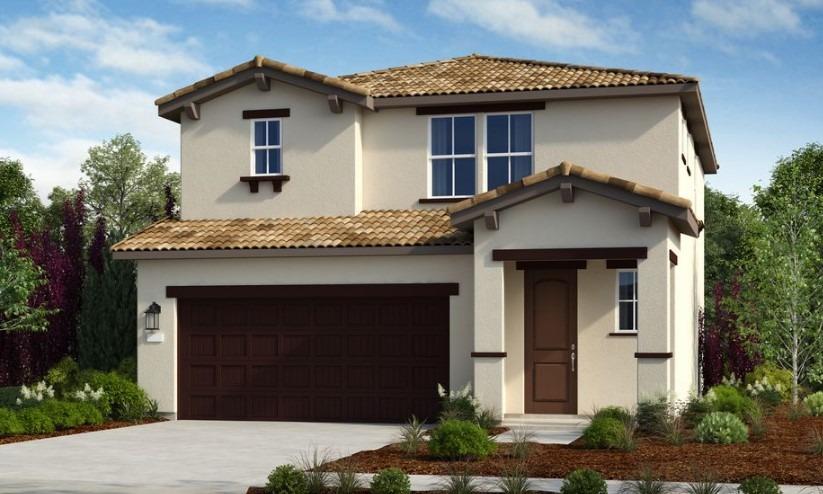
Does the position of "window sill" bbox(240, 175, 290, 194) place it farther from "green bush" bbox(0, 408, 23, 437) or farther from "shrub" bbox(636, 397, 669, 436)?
"shrub" bbox(636, 397, 669, 436)

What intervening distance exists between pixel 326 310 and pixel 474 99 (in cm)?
514

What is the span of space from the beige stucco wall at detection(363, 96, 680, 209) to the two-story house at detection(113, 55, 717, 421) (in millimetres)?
30

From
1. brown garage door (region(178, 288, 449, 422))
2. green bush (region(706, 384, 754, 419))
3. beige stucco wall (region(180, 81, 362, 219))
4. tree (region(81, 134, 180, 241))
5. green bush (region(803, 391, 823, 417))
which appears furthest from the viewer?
tree (region(81, 134, 180, 241))

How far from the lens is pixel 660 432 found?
58.3ft

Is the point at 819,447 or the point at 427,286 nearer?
the point at 819,447

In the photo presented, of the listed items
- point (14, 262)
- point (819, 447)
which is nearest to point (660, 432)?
point (819, 447)

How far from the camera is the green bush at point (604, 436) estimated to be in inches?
638

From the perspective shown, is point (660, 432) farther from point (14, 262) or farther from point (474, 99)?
point (14, 262)

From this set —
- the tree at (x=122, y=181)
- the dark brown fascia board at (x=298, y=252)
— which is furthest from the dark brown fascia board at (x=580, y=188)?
the tree at (x=122, y=181)

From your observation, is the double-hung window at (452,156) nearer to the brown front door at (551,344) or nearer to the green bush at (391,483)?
the brown front door at (551,344)

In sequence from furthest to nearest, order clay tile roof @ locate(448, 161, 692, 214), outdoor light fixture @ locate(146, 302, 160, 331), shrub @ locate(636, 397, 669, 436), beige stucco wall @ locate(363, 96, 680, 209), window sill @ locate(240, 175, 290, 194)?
window sill @ locate(240, 175, 290, 194), outdoor light fixture @ locate(146, 302, 160, 331), beige stucco wall @ locate(363, 96, 680, 209), clay tile roof @ locate(448, 161, 692, 214), shrub @ locate(636, 397, 669, 436)

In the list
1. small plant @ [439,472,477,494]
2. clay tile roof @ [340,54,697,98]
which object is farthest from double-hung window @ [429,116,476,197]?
small plant @ [439,472,477,494]

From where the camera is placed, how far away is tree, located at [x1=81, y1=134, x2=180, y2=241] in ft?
196

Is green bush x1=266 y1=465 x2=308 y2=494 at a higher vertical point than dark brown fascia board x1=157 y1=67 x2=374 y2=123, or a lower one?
lower
